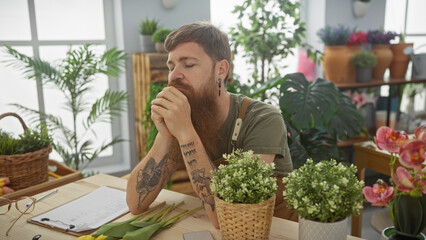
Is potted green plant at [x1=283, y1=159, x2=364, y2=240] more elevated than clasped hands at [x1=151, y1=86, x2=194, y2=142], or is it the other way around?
clasped hands at [x1=151, y1=86, x2=194, y2=142]

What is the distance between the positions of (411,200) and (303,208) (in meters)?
0.22

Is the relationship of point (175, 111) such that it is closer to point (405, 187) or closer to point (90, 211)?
point (90, 211)

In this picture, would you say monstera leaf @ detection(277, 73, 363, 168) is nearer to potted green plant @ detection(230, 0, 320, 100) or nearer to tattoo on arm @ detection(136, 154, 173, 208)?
potted green plant @ detection(230, 0, 320, 100)

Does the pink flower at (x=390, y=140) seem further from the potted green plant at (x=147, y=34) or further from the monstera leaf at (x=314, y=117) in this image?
the potted green plant at (x=147, y=34)

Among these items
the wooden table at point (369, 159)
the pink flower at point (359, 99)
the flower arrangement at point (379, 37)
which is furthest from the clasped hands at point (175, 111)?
the flower arrangement at point (379, 37)

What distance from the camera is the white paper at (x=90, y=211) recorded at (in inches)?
46.4

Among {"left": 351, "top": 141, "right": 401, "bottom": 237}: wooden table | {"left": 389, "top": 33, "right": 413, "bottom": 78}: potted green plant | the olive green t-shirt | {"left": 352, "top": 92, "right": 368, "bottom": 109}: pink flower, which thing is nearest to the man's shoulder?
the olive green t-shirt

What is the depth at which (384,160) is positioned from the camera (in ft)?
7.52

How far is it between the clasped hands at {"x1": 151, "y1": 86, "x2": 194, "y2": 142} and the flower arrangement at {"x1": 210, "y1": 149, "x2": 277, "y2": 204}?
0.40 meters

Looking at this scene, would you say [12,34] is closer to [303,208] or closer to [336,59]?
[336,59]

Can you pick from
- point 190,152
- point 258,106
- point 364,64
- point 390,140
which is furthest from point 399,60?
point 390,140

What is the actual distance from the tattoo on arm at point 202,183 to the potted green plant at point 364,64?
244 cm

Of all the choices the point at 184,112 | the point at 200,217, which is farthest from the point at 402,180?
the point at 184,112

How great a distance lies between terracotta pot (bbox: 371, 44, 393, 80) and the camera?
3354 millimetres
